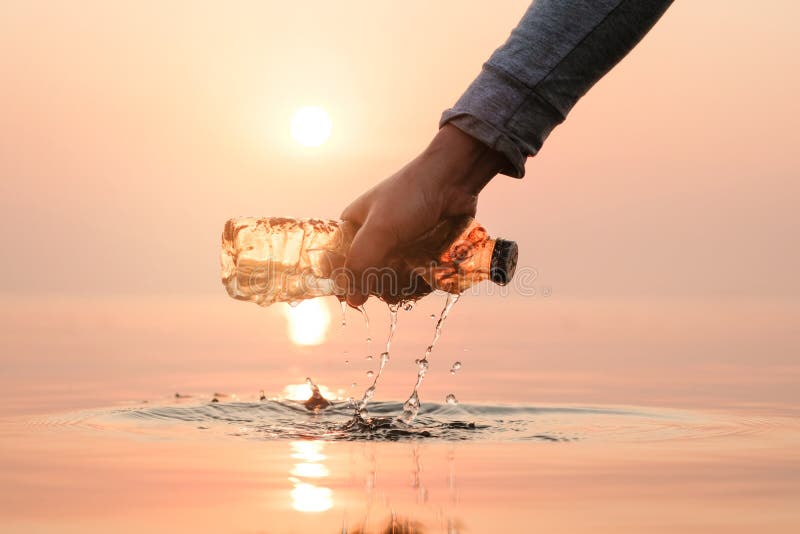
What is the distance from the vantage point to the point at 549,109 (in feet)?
8.82

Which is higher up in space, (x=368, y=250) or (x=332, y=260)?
(x=332, y=260)

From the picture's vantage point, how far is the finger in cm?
322

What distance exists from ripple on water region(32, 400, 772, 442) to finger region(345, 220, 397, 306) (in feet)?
4.91

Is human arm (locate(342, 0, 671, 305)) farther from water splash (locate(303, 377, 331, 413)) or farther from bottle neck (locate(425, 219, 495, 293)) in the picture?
water splash (locate(303, 377, 331, 413))

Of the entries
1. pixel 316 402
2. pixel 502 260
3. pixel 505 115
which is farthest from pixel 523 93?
pixel 316 402

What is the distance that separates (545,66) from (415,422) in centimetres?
314

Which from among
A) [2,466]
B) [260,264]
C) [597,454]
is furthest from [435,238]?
[2,466]

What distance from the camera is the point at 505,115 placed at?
2705mm

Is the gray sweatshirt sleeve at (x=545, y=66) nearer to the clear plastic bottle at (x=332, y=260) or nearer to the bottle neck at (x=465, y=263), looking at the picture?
the clear plastic bottle at (x=332, y=260)

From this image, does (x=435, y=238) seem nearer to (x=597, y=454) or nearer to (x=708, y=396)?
(x=597, y=454)

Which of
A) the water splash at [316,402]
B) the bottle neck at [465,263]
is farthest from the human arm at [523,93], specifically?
the water splash at [316,402]

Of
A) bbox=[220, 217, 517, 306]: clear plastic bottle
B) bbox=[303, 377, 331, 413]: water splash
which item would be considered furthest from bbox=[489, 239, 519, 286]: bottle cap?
bbox=[303, 377, 331, 413]: water splash

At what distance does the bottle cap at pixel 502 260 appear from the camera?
380 centimetres

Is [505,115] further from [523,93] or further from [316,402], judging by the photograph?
[316,402]
